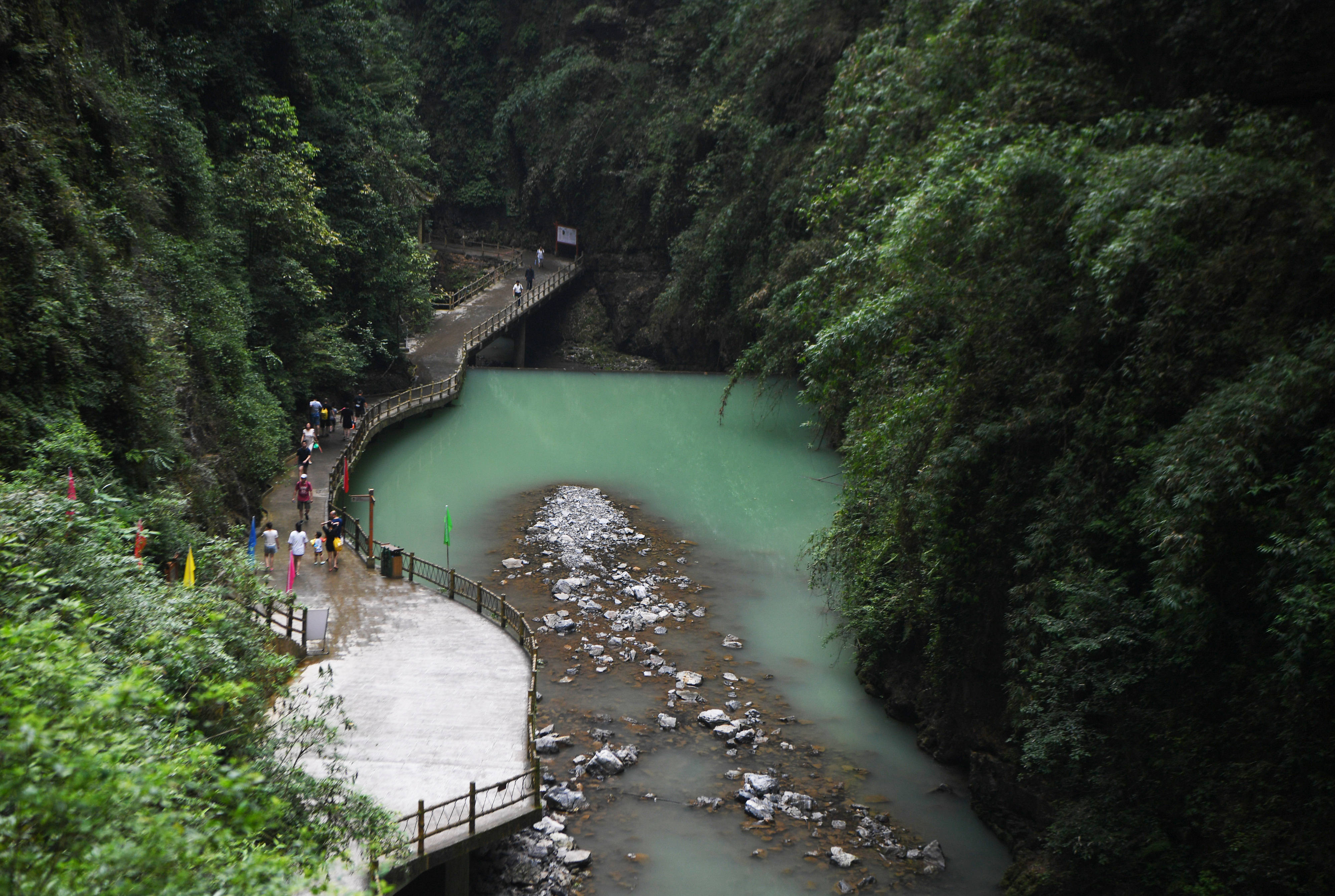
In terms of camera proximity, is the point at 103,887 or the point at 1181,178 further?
the point at 1181,178

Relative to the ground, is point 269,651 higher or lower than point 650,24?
lower

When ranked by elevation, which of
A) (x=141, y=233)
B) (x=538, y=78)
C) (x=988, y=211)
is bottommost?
(x=141, y=233)

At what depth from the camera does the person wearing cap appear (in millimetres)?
19141

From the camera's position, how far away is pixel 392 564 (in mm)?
17141

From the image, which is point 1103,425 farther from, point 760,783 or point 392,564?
point 392,564

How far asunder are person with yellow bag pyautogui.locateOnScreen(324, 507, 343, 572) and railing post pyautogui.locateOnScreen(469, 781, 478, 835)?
28.7 ft

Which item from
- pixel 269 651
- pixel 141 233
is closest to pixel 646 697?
pixel 269 651

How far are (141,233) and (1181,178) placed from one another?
18.8 meters

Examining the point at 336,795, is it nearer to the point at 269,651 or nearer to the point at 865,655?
the point at 269,651

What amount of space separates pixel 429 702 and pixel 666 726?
3846mm

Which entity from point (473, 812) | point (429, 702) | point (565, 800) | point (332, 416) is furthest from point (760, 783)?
point (332, 416)

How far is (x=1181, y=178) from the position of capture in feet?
32.1

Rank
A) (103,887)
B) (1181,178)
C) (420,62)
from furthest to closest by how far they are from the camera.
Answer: (420,62)
(1181,178)
(103,887)

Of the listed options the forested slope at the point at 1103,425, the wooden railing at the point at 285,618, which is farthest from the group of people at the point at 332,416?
the forested slope at the point at 1103,425
